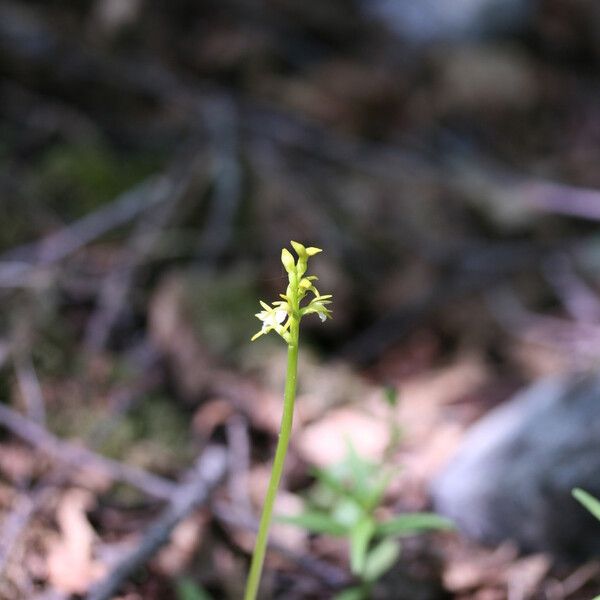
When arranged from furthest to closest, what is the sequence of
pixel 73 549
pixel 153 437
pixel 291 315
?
pixel 153 437 < pixel 73 549 < pixel 291 315

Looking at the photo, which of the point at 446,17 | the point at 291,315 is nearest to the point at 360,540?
the point at 291,315

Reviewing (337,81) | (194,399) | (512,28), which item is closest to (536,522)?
(194,399)

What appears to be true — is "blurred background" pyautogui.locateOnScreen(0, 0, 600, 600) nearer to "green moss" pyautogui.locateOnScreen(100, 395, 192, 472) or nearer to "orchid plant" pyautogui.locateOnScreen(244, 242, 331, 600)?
"green moss" pyautogui.locateOnScreen(100, 395, 192, 472)

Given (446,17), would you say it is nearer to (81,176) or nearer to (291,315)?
(81,176)

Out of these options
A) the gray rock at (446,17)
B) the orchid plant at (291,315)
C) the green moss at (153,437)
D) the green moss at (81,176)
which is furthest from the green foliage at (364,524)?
the gray rock at (446,17)

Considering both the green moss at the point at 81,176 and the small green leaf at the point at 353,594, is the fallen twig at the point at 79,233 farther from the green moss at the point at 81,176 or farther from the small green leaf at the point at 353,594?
the small green leaf at the point at 353,594

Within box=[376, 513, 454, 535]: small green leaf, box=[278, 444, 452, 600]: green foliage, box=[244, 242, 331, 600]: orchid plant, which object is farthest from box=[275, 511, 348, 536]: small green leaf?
box=[244, 242, 331, 600]: orchid plant
